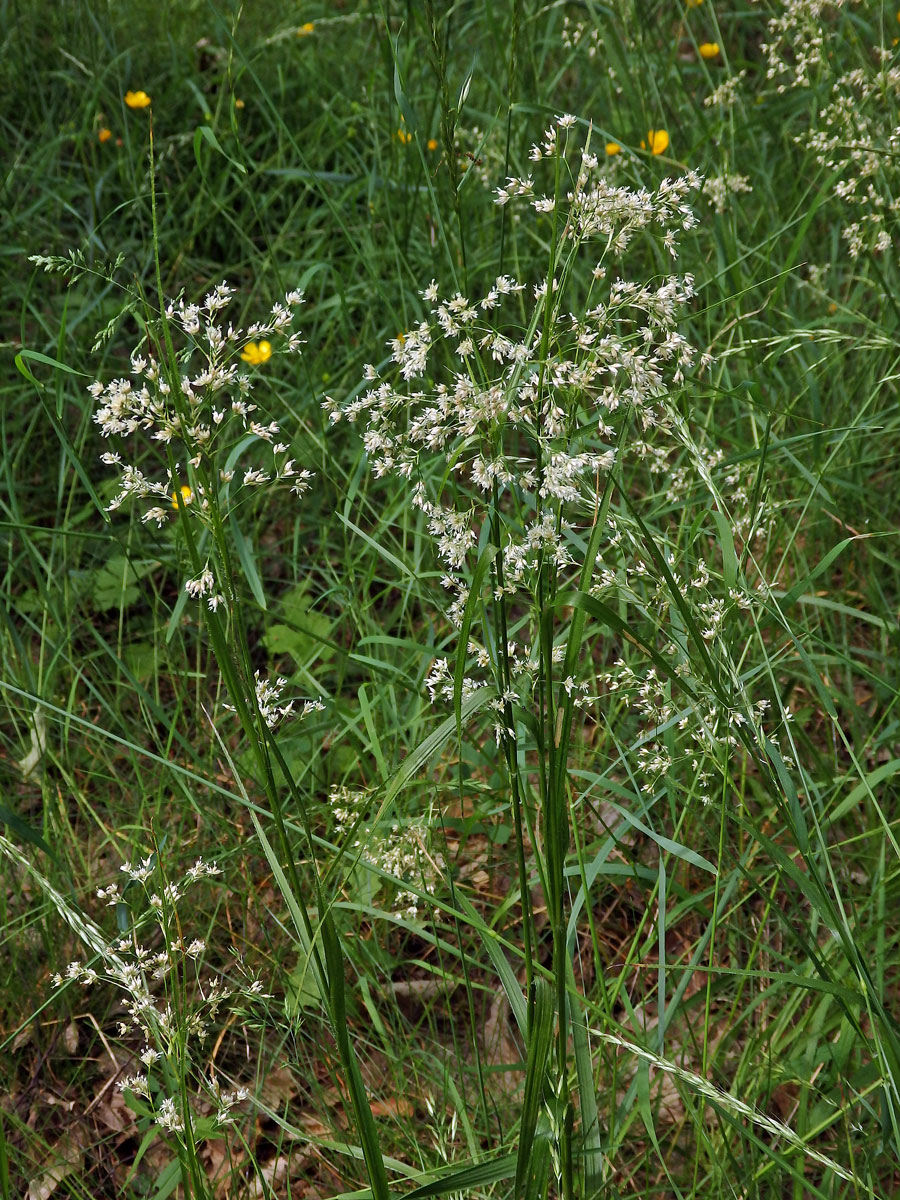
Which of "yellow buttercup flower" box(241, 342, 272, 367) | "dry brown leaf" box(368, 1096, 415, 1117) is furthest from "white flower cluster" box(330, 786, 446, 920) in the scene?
"yellow buttercup flower" box(241, 342, 272, 367)

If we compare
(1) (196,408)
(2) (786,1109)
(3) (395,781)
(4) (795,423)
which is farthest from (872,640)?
(1) (196,408)

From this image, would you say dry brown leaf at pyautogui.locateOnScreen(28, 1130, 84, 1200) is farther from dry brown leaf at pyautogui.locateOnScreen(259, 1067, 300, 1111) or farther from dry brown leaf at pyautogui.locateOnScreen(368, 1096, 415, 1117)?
dry brown leaf at pyautogui.locateOnScreen(368, 1096, 415, 1117)

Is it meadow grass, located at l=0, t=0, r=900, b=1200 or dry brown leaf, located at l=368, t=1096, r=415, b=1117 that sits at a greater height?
meadow grass, located at l=0, t=0, r=900, b=1200

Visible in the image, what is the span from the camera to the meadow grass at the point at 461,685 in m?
1.10

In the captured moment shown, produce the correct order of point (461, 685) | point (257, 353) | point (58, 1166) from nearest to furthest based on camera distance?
point (461, 685), point (58, 1166), point (257, 353)

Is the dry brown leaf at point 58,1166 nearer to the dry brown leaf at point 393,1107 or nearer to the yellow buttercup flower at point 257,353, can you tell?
the dry brown leaf at point 393,1107

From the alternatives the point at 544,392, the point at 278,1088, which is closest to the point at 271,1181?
the point at 278,1088

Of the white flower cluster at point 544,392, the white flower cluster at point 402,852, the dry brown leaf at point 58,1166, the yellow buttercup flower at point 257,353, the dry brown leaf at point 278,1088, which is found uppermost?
the white flower cluster at point 544,392

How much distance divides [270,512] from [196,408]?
179 cm

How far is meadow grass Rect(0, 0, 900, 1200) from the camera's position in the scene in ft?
3.62

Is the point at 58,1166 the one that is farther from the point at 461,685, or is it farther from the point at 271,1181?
the point at 461,685

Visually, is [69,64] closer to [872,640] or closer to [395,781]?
[872,640]

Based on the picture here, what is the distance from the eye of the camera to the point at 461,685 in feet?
3.38

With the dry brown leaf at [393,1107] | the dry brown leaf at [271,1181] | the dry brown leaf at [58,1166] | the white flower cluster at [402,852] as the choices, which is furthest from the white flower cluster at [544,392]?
the dry brown leaf at [58,1166]
